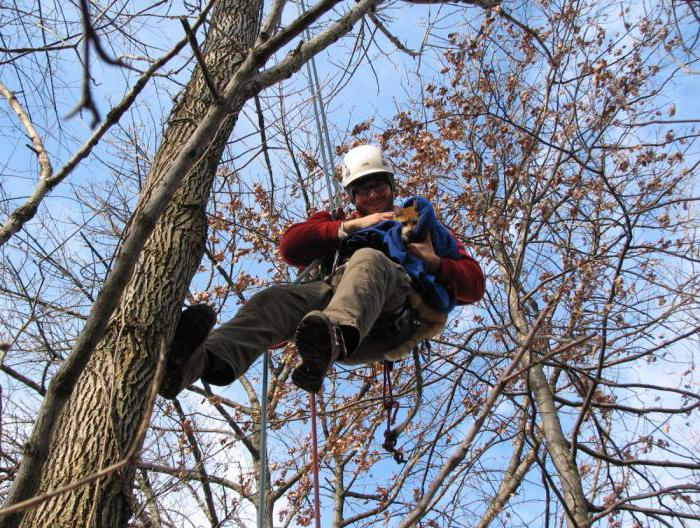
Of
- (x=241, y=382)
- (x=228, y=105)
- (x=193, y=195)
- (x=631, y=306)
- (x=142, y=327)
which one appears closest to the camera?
(x=228, y=105)

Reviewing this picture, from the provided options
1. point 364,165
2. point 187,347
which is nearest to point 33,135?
point 187,347

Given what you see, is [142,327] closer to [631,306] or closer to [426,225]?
[426,225]

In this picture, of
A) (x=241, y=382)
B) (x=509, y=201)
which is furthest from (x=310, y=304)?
(x=241, y=382)

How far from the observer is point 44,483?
6.95 feet

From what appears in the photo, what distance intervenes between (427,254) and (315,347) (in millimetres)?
1059

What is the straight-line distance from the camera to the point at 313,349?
2543 mm

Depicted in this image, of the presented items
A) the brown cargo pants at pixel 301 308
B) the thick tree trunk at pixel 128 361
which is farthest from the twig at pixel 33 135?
the brown cargo pants at pixel 301 308

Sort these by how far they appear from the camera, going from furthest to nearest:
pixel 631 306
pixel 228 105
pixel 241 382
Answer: pixel 241 382, pixel 631 306, pixel 228 105

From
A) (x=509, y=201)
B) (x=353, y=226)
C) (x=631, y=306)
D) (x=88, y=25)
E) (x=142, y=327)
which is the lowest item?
(x=88, y=25)

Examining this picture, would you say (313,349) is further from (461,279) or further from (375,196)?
(375,196)

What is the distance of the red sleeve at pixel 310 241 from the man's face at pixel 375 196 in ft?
1.49

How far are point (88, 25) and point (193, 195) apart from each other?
1620mm

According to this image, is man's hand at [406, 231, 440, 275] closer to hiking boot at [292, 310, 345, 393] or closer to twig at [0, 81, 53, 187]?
hiking boot at [292, 310, 345, 393]

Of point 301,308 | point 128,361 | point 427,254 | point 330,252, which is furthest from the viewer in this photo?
point 330,252
